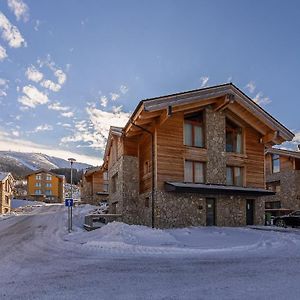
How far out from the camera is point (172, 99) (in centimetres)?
2031

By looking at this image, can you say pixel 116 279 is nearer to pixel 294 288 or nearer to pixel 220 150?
pixel 294 288

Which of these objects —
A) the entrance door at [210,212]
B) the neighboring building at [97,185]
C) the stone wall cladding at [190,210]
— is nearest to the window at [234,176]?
the stone wall cladding at [190,210]

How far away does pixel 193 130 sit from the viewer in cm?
2284

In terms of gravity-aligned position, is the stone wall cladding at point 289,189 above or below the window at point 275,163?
below

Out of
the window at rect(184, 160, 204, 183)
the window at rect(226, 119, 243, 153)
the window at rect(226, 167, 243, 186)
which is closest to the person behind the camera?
the window at rect(184, 160, 204, 183)

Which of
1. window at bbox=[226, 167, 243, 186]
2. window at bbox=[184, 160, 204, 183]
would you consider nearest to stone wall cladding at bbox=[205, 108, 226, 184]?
window at bbox=[184, 160, 204, 183]

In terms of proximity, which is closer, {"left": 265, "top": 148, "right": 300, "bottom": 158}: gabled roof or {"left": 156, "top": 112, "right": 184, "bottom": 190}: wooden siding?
{"left": 156, "top": 112, "right": 184, "bottom": 190}: wooden siding

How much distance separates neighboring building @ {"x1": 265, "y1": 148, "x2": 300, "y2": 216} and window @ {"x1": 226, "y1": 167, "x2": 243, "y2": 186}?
14.0 metres

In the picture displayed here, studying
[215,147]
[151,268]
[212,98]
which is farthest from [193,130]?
[151,268]

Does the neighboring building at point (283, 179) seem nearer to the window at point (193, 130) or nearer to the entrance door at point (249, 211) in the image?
the entrance door at point (249, 211)

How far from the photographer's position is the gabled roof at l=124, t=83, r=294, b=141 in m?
19.8

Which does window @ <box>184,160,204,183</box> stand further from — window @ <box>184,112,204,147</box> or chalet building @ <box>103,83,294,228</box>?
window @ <box>184,112,204,147</box>

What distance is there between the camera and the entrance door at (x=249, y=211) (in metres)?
24.1

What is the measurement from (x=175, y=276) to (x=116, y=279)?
1.48 m
